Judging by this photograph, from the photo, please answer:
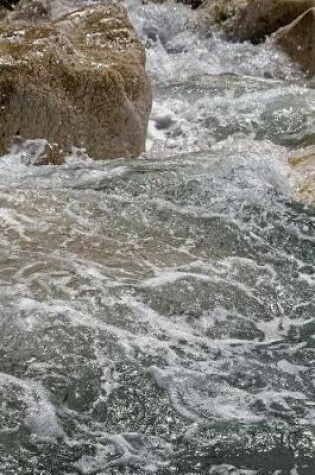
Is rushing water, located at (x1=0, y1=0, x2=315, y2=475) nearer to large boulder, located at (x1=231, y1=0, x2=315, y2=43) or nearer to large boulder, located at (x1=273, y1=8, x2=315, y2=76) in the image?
large boulder, located at (x1=273, y1=8, x2=315, y2=76)

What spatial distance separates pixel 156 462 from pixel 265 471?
512mm

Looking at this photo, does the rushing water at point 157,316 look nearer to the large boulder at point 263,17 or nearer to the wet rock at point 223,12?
the large boulder at point 263,17

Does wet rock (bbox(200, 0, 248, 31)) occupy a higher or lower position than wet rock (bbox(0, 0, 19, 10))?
higher

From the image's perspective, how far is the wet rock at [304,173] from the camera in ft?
18.9

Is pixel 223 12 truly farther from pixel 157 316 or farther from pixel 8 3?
pixel 157 316

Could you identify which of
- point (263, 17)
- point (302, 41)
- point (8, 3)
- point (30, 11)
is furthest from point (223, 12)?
point (8, 3)

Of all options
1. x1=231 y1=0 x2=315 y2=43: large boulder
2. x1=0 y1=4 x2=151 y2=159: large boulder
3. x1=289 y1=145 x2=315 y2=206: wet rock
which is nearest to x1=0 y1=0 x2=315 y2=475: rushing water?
x1=289 y1=145 x2=315 y2=206: wet rock

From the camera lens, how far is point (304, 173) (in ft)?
19.9

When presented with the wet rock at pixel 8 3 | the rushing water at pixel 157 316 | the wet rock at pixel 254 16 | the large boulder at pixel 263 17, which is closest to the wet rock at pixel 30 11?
the wet rock at pixel 8 3

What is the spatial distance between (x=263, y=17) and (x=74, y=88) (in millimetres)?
7119

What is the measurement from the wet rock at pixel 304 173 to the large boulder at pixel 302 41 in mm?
4630

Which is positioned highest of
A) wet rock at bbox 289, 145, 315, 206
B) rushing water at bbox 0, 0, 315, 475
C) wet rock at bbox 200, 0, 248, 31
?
wet rock at bbox 200, 0, 248, 31

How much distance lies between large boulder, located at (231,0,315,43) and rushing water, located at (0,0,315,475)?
6082 mm

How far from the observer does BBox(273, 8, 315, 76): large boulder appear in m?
10.6
